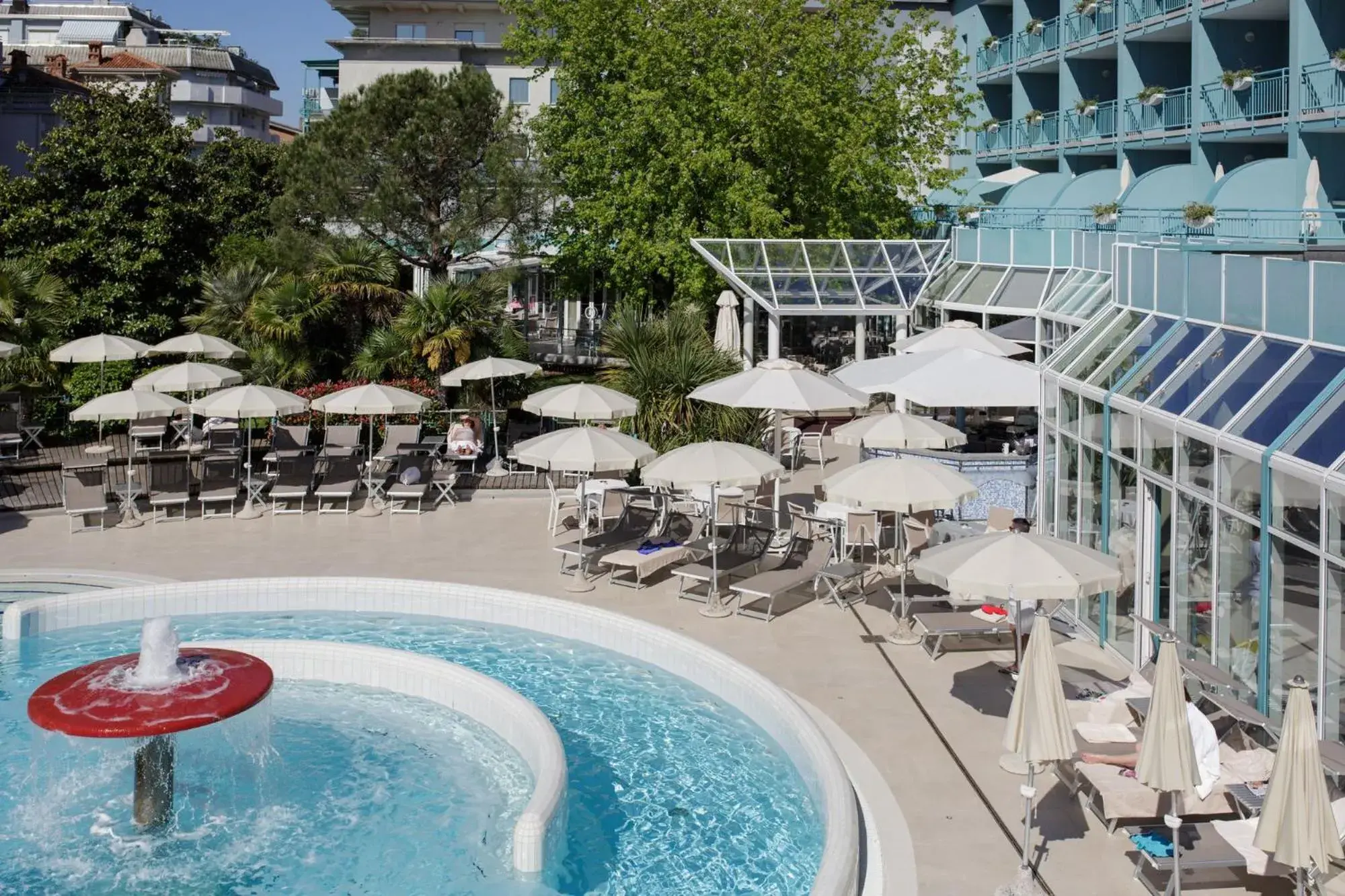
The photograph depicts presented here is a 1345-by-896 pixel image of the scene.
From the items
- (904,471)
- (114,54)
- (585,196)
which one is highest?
(114,54)

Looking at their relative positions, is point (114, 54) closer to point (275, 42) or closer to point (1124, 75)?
point (275, 42)

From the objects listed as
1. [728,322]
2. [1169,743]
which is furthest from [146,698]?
[728,322]

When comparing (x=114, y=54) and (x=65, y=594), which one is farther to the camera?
(x=114, y=54)

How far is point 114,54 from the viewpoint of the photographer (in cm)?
8331

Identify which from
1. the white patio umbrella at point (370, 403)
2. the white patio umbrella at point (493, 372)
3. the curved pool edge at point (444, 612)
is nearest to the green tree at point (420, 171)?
the white patio umbrella at point (493, 372)

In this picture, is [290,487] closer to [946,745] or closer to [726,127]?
[946,745]

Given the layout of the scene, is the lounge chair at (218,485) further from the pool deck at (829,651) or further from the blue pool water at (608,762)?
the blue pool water at (608,762)

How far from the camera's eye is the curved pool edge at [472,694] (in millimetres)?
8953

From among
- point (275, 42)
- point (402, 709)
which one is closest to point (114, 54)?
point (275, 42)

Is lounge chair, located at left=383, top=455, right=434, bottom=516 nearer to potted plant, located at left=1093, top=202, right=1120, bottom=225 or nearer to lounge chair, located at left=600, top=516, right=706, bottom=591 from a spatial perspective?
lounge chair, located at left=600, top=516, right=706, bottom=591

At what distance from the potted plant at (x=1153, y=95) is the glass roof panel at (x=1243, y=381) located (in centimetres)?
2463

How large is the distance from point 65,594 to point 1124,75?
101ft

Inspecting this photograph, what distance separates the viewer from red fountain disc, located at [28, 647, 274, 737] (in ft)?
30.0

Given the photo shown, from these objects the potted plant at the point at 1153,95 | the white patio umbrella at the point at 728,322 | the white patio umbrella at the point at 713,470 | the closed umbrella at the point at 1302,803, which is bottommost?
the closed umbrella at the point at 1302,803
